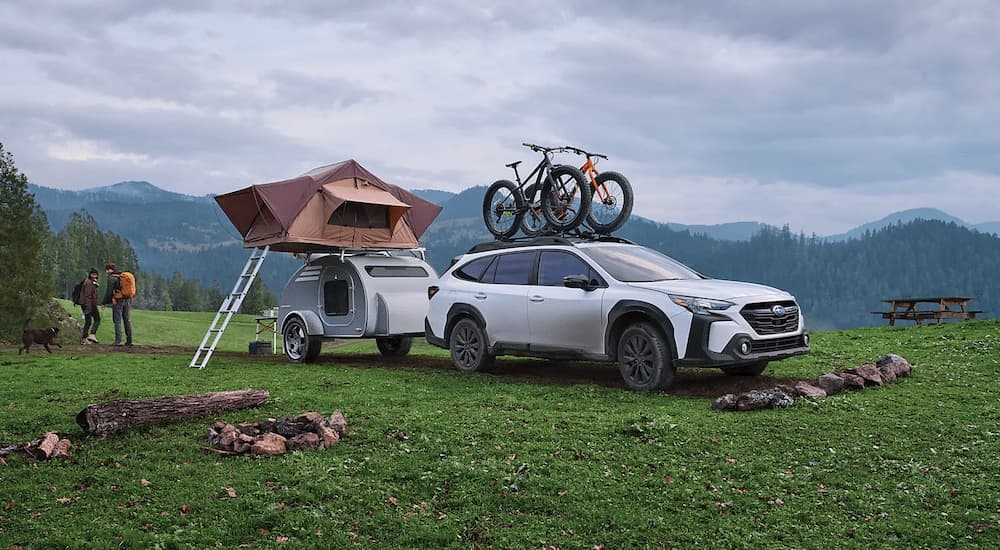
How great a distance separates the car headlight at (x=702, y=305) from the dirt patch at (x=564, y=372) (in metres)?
1.21

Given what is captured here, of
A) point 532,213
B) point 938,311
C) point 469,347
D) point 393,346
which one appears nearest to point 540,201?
point 532,213

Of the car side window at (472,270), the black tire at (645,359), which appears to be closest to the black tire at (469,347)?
the car side window at (472,270)

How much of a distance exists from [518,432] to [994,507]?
172 inches

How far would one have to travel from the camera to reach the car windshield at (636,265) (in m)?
11.4

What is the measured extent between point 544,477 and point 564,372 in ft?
21.7

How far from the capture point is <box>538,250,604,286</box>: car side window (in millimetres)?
11688

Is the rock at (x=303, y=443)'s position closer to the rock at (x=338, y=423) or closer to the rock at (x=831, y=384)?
the rock at (x=338, y=423)

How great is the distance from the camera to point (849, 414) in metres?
8.94

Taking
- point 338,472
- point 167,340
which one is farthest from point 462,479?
point 167,340

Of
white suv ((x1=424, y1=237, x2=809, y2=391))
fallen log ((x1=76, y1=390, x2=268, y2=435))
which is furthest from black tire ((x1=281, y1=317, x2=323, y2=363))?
fallen log ((x1=76, y1=390, x2=268, y2=435))

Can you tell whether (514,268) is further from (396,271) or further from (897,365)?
(897,365)

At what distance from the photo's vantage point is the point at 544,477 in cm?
700

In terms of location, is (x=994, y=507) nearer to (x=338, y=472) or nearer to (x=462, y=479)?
(x=462, y=479)

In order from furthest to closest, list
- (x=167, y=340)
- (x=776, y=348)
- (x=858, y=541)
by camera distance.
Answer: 1. (x=167, y=340)
2. (x=776, y=348)
3. (x=858, y=541)
